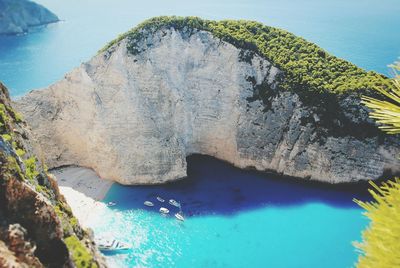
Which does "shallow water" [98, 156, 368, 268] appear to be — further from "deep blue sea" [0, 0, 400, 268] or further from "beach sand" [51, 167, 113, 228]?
"beach sand" [51, 167, 113, 228]

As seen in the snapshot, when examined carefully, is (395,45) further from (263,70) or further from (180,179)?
(180,179)

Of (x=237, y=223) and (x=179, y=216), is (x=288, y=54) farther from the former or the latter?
(x=179, y=216)

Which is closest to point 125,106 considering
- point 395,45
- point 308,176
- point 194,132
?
point 194,132

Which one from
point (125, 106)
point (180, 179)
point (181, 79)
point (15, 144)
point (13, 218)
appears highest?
point (13, 218)

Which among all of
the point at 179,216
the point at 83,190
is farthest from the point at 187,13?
the point at 179,216

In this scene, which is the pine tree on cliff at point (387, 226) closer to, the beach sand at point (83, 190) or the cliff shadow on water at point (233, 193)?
the cliff shadow on water at point (233, 193)

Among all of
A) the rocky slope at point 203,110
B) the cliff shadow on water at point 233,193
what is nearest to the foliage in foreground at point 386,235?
the cliff shadow on water at point 233,193

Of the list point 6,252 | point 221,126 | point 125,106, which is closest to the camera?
point 6,252

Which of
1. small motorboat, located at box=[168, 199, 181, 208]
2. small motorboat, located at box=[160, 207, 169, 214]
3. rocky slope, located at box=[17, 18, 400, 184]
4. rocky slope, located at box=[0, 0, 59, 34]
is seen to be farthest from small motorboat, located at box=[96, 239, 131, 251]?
rocky slope, located at box=[0, 0, 59, 34]
